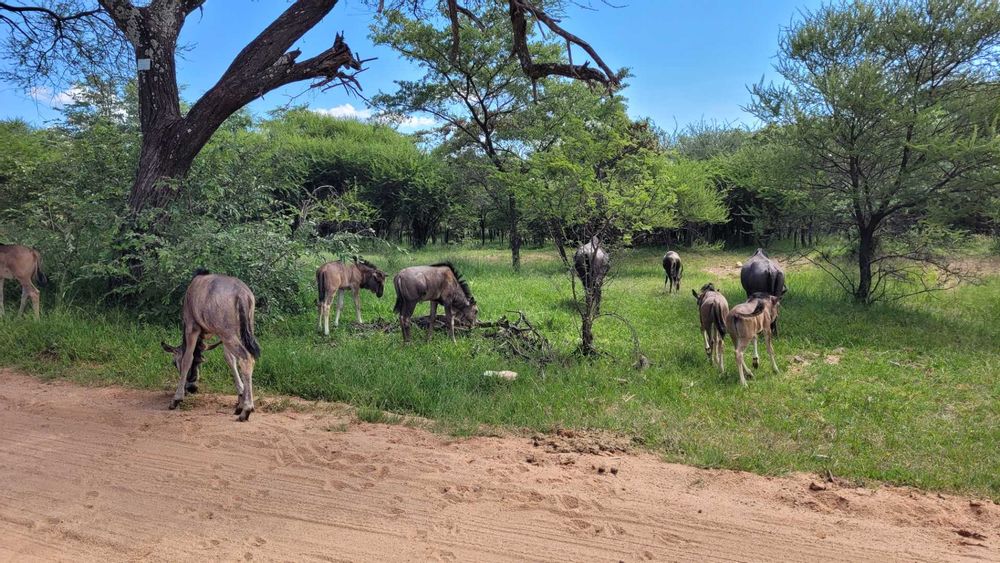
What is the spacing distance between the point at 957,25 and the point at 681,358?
9.68 metres

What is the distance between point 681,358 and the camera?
8.21 metres

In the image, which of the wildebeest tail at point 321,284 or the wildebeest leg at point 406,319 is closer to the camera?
the wildebeest leg at point 406,319

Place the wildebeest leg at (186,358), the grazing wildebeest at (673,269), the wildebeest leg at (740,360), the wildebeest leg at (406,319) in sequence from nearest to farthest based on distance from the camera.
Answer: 1. the wildebeest leg at (186,358)
2. the wildebeest leg at (740,360)
3. the wildebeest leg at (406,319)
4. the grazing wildebeest at (673,269)

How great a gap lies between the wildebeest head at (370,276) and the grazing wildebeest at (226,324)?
4930 millimetres

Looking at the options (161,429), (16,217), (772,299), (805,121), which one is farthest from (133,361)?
(805,121)

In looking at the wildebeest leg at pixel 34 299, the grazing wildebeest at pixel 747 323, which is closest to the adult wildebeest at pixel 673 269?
the grazing wildebeest at pixel 747 323

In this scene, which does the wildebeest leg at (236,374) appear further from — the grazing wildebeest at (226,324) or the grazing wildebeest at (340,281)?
the grazing wildebeest at (340,281)

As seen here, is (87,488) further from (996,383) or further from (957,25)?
(957,25)

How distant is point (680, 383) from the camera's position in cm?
701

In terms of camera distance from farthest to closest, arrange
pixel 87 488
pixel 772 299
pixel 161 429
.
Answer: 1. pixel 772 299
2. pixel 161 429
3. pixel 87 488

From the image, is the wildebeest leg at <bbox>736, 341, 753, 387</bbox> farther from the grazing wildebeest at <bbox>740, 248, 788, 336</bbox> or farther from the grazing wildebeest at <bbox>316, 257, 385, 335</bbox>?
the grazing wildebeest at <bbox>316, 257, 385, 335</bbox>

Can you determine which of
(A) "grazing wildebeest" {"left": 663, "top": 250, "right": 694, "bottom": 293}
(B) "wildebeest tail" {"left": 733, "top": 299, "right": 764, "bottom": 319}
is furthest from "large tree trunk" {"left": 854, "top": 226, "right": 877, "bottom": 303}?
(B) "wildebeest tail" {"left": 733, "top": 299, "right": 764, "bottom": 319}

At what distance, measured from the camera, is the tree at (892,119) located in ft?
36.8

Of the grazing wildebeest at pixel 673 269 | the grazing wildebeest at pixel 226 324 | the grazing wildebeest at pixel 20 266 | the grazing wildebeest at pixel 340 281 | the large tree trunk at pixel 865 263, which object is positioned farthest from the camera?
the grazing wildebeest at pixel 673 269
